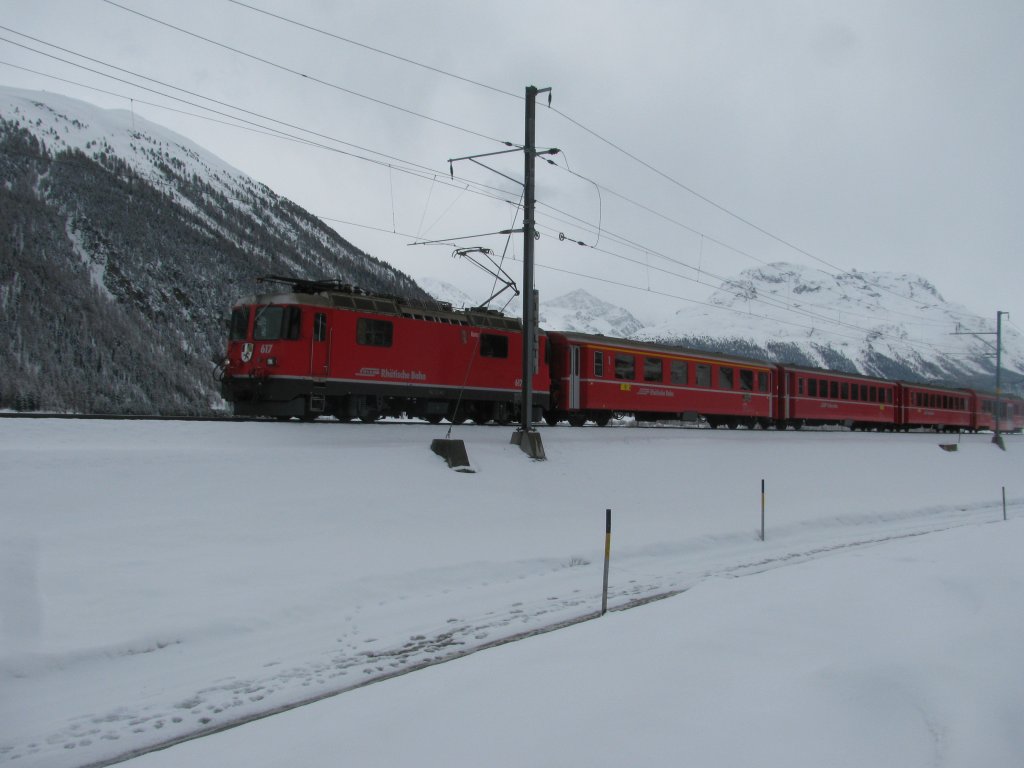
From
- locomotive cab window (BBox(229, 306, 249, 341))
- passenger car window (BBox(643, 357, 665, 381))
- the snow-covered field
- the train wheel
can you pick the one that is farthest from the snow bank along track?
locomotive cab window (BBox(229, 306, 249, 341))

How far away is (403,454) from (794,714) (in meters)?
11.0

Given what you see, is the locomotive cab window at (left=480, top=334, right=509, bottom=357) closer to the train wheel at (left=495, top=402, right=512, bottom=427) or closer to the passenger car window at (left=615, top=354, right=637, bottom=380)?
the train wheel at (left=495, top=402, right=512, bottom=427)

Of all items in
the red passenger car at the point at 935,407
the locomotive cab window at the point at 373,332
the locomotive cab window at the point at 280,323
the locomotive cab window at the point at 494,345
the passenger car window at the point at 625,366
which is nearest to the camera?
the locomotive cab window at the point at 280,323

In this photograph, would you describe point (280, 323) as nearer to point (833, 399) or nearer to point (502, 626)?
point (502, 626)

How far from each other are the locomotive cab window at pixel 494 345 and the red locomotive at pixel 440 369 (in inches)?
1.1

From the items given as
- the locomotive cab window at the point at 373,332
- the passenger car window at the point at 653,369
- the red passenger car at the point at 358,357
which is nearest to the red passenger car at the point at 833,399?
the passenger car window at the point at 653,369

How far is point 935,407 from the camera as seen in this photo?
43.8 meters

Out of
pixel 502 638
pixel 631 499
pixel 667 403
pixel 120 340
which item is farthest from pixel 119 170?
pixel 502 638

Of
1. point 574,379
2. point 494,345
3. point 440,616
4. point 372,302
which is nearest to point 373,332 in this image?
point 372,302

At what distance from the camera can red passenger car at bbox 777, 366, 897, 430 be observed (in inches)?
1280

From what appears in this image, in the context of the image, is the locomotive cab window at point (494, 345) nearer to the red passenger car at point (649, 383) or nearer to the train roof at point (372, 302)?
the train roof at point (372, 302)

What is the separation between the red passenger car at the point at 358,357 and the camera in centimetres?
1641

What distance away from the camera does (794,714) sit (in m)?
5.07

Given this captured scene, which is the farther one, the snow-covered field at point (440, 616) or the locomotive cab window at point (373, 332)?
the locomotive cab window at point (373, 332)
